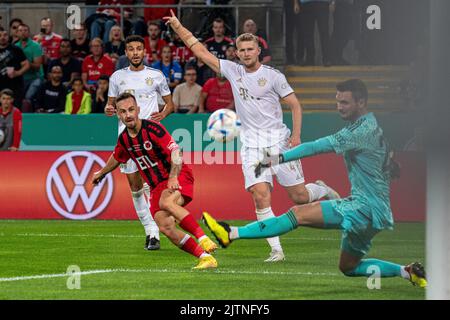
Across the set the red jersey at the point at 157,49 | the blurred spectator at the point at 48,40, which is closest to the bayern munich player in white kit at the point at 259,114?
the red jersey at the point at 157,49

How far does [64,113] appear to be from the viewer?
72.3 ft

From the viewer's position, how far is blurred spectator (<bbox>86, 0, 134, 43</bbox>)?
78.2ft

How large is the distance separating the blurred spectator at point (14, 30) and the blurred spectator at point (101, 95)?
2.45m

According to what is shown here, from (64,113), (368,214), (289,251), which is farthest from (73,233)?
(368,214)

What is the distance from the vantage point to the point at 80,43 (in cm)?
2381

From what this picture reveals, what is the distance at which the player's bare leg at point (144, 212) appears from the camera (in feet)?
49.3

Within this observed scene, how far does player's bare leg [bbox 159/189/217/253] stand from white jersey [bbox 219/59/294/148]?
49.5 inches

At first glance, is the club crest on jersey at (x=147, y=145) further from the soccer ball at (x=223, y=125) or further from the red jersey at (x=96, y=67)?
the red jersey at (x=96, y=67)

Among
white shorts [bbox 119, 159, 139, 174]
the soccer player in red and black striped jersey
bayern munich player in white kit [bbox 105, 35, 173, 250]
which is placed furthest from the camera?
bayern munich player in white kit [bbox 105, 35, 173, 250]

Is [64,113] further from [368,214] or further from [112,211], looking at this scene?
[368,214]

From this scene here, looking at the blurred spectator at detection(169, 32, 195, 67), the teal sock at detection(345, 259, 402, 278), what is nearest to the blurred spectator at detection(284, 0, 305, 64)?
the blurred spectator at detection(169, 32, 195, 67)

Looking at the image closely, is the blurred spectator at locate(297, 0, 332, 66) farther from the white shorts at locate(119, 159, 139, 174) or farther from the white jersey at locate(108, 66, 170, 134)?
the white shorts at locate(119, 159, 139, 174)

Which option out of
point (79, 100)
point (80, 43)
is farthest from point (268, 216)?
point (80, 43)

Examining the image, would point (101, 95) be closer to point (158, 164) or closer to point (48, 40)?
point (48, 40)
